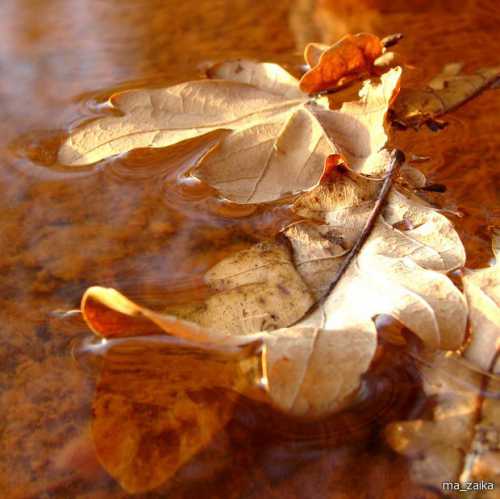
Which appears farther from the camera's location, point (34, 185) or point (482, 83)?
point (482, 83)

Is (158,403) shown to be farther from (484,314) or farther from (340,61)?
(340,61)

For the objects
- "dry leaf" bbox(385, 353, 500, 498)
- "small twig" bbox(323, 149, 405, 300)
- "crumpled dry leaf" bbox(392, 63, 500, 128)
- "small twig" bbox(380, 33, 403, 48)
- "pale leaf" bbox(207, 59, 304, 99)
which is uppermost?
"small twig" bbox(380, 33, 403, 48)

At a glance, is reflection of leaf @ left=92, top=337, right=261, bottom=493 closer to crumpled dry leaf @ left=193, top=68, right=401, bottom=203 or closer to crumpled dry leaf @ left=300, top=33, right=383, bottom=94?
crumpled dry leaf @ left=193, top=68, right=401, bottom=203

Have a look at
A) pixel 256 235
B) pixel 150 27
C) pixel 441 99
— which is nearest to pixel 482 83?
pixel 441 99

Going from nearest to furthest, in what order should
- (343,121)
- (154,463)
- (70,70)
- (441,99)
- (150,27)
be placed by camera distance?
(154,463) → (343,121) → (441,99) → (70,70) → (150,27)

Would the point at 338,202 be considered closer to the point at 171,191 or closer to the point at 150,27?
the point at 171,191

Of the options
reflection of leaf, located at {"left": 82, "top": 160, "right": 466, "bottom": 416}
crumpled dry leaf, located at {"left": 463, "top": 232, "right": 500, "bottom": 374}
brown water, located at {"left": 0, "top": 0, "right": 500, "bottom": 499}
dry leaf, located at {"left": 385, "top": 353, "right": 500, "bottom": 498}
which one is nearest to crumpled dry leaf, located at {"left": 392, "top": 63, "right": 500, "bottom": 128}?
brown water, located at {"left": 0, "top": 0, "right": 500, "bottom": 499}
